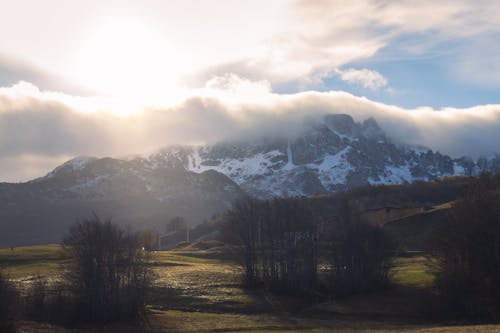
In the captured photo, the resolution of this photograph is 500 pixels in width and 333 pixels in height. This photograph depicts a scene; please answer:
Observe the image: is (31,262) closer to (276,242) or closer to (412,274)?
(276,242)

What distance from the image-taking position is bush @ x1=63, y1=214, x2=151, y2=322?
77.9 m

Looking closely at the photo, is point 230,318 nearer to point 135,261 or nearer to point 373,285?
point 135,261

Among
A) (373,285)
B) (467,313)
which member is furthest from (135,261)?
(467,313)

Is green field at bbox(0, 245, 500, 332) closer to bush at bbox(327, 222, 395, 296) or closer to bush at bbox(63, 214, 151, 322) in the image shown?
bush at bbox(327, 222, 395, 296)

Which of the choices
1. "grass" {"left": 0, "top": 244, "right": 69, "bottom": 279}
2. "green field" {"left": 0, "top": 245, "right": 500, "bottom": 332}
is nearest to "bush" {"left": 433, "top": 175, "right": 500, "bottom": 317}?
"green field" {"left": 0, "top": 245, "right": 500, "bottom": 332}

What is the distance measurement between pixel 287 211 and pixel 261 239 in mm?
7595

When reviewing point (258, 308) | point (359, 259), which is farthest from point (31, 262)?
point (359, 259)

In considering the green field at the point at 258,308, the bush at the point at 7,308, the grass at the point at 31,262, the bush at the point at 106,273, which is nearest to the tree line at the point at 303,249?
the green field at the point at 258,308

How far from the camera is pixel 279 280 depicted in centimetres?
10456

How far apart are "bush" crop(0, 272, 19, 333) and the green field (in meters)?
3.24

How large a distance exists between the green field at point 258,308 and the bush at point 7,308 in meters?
3.24

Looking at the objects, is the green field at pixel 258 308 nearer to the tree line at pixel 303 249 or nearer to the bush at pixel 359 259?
the bush at pixel 359 259

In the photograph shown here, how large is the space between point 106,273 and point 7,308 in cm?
2403

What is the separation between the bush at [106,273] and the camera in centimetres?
7794
